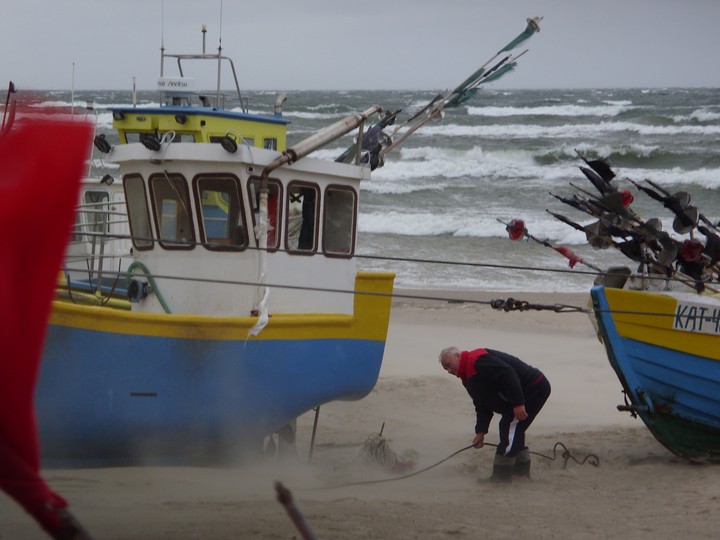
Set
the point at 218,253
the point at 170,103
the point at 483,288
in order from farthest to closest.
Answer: the point at 483,288, the point at 170,103, the point at 218,253

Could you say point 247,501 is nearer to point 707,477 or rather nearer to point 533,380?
point 533,380

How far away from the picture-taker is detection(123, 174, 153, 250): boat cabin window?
10.1 metres

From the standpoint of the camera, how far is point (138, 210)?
1030cm

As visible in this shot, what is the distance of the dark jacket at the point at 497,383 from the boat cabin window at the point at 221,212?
2433 millimetres

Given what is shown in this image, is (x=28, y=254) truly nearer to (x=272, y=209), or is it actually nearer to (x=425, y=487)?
(x=272, y=209)

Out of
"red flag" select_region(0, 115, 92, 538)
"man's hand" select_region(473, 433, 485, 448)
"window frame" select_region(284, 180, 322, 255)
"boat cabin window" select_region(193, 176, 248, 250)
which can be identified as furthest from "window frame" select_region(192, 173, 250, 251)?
"red flag" select_region(0, 115, 92, 538)

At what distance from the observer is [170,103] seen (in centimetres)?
1196

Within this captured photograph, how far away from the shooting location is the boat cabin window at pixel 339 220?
1034 centimetres

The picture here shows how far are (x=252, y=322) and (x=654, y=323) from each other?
371cm

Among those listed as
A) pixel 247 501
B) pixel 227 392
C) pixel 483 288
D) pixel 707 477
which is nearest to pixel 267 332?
pixel 227 392

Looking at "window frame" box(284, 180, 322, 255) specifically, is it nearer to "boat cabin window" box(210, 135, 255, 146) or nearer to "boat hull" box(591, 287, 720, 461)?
"boat cabin window" box(210, 135, 255, 146)

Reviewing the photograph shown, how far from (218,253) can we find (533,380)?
3.15 metres

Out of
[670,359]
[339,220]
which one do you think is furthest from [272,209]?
[670,359]

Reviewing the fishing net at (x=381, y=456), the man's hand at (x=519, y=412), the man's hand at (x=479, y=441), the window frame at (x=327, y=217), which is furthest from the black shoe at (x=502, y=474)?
the window frame at (x=327, y=217)
